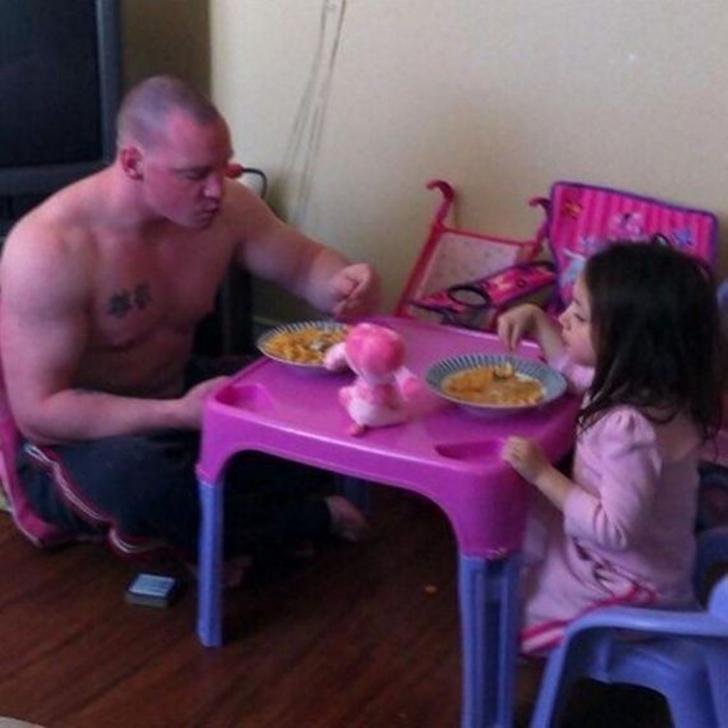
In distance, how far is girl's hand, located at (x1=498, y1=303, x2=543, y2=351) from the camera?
183 cm

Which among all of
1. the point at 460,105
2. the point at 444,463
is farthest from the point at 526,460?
the point at 460,105

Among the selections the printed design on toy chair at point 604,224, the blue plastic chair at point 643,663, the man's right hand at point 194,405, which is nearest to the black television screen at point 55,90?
the man's right hand at point 194,405

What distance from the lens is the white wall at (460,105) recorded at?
7.06 ft

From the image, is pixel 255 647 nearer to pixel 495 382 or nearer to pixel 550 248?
pixel 495 382

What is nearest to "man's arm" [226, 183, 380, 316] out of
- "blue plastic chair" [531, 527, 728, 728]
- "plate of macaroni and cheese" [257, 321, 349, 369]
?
"plate of macaroni and cheese" [257, 321, 349, 369]

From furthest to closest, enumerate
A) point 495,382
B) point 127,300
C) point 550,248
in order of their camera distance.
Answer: point 550,248 < point 127,300 < point 495,382

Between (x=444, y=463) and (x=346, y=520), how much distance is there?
625mm

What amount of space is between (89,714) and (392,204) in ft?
4.06

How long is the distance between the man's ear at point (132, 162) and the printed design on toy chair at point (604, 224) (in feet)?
2.52

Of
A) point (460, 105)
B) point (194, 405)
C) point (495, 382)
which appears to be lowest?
point (194, 405)

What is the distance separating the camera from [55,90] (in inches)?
93.6

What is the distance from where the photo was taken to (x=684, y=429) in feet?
4.98

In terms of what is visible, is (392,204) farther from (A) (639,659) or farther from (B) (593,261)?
(A) (639,659)

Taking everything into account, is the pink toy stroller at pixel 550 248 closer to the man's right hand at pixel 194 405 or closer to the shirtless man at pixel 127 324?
the shirtless man at pixel 127 324
